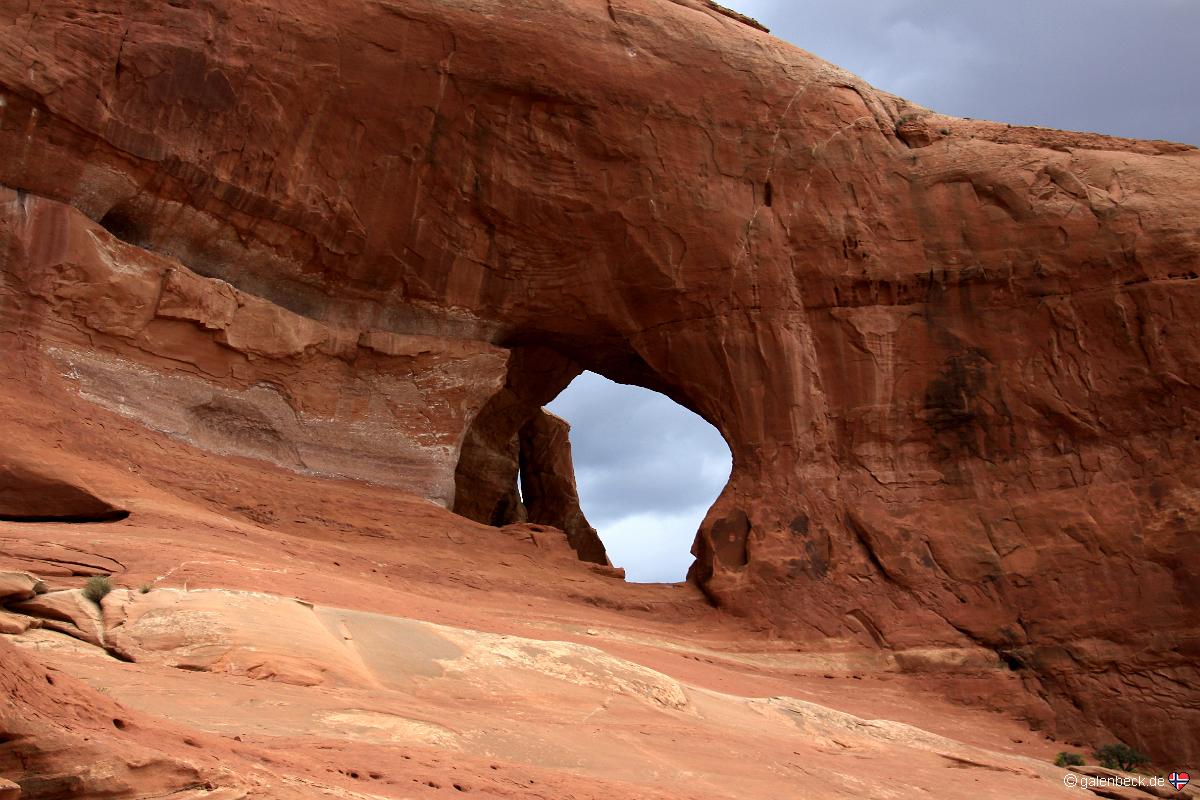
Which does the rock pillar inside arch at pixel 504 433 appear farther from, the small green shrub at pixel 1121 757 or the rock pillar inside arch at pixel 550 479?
the small green shrub at pixel 1121 757

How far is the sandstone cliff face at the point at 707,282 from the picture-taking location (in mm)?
16078

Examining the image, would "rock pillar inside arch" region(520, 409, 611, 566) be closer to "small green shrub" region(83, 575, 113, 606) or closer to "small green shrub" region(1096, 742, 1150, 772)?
"small green shrub" region(1096, 742, 1150, 772)

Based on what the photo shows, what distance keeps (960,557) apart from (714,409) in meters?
4.70

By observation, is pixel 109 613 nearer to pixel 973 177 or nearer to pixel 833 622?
pixel 833 622

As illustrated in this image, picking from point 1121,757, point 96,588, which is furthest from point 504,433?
point 96,588

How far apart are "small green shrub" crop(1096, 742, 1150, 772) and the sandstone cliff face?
0.35 meters

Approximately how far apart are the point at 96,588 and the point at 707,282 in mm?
12519

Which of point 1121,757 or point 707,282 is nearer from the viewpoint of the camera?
point 1121,757

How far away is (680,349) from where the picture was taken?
19.4 metres

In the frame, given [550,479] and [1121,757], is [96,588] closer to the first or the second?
[1121,757]

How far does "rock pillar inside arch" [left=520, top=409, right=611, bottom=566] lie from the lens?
30.7 meters

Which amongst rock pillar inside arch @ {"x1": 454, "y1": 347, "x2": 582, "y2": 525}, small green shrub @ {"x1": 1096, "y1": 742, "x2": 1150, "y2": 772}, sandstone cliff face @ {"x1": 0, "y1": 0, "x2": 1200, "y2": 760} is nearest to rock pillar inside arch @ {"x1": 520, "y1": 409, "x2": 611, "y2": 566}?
rock pillar inside arch @ {"x1": 454, "y1": 347, "x2": 582, "y2": 525}

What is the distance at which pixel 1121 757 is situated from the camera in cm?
1547

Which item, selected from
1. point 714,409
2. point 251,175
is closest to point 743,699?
point 714,409
